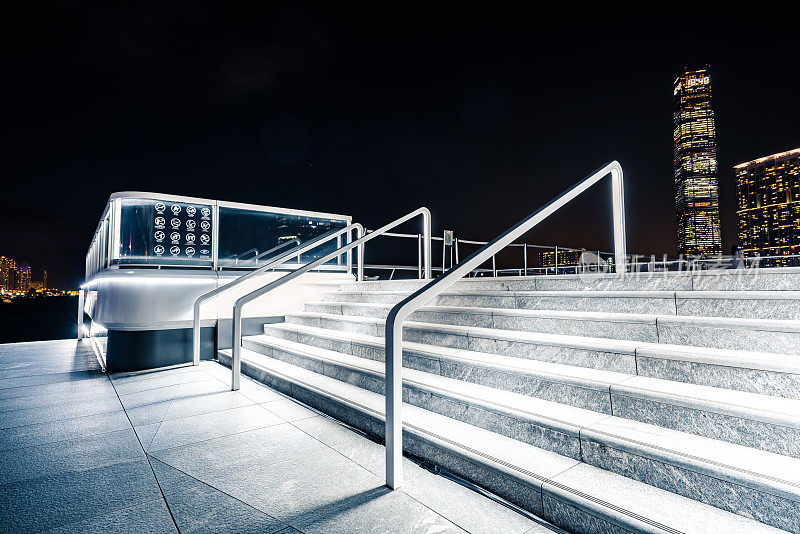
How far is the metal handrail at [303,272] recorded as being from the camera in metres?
4.07

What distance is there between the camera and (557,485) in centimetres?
175

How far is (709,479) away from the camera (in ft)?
5.15

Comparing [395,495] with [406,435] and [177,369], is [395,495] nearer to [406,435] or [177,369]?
[406,435]

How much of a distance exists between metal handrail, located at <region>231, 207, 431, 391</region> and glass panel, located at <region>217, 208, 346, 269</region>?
0.95 m

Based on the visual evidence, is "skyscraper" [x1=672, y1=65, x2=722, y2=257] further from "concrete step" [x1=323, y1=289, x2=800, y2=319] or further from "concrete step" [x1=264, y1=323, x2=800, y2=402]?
"concrete step" [x1=264, y1=323, x2=800, y2=402]

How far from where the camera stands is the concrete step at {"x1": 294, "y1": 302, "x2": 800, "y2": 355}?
6.82 ft

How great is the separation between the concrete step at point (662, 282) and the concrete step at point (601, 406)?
0.98 meters

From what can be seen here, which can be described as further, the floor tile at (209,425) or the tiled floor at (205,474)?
the floor tile at (209,425)

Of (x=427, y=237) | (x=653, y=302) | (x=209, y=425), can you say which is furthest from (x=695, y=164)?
(x=209, y=425)

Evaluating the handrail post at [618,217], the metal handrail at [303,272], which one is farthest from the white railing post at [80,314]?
the handrail post at [618,217]

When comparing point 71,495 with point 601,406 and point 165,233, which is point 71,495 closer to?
point 601,406

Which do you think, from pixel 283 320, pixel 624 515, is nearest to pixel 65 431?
pixel 283 320

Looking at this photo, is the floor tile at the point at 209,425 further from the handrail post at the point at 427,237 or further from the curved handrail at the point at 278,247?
the curved handrail at the point at 278,247

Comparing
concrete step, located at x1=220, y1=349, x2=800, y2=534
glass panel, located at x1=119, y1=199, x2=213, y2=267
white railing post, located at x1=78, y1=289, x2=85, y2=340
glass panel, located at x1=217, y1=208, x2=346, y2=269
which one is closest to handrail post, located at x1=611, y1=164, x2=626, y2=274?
concrete step, located at x1=220, y1=349, x2=800, y2=534
